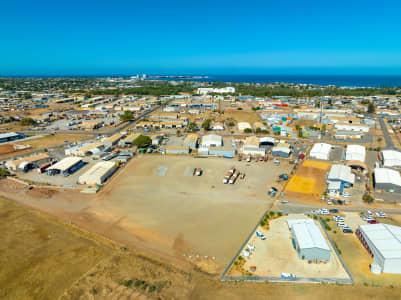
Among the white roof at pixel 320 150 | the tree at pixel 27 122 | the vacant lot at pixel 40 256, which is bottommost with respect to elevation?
the vacant lot at pixel 40 256

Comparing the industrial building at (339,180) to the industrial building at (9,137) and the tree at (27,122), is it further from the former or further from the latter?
the tree at (27,122)

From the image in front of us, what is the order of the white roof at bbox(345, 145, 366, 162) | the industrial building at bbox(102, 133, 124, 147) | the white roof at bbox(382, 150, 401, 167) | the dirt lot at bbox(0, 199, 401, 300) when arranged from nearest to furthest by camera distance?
the dirt lot at bbox(0, 199, 401, 300)
the white roof at bbox(382, 150, 401, 167)
the white roof at bbox(345, 145, 366, 162)
the industrial building at bbox(102, 133, 124, 147)

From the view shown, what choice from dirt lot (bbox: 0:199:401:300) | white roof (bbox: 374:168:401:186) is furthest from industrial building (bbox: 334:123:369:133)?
dirt lot (bbox: 0:199:401:300)

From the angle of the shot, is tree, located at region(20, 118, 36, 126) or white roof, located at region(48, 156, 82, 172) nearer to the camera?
white roof, located at region(48, 156, 82, 172)

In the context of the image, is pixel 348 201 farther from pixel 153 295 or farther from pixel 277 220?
pixel 153 295

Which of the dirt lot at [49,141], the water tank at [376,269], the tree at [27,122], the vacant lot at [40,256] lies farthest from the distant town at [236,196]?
the tree at [27,122]

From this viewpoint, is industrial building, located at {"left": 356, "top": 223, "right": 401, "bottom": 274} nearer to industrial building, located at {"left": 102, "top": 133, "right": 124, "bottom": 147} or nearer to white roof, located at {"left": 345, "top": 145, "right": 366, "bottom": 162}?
white roof, located at {"left": 345, "top": 145, "right": 366, "bottom": 162}
